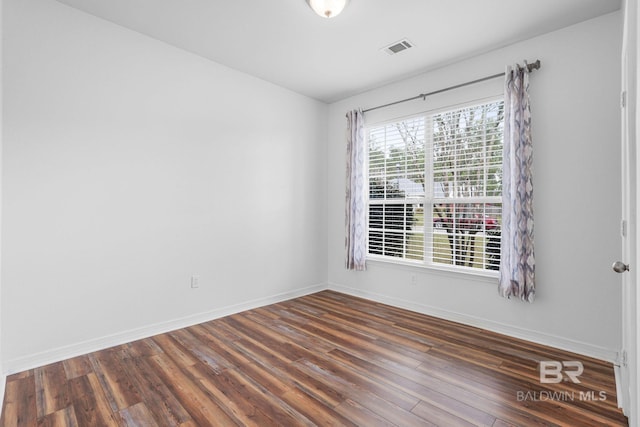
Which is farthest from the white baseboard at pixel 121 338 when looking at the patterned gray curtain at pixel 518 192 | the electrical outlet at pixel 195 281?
the patterned gray curtain at pixel 518 192

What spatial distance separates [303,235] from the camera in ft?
14.8

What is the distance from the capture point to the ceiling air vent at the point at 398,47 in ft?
10.00

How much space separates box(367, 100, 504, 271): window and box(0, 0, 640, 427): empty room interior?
1.0 inches

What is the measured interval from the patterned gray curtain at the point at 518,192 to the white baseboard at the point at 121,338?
2.64m

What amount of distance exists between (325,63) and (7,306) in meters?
3.40

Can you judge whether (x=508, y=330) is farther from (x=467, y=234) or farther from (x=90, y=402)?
(x=90, y=402)

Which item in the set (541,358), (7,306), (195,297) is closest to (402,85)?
(541,358)

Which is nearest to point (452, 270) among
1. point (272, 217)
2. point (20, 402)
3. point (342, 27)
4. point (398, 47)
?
point (272, 217)

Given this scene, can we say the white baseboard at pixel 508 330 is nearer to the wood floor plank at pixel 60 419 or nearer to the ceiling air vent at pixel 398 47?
the ceiling air vent at pixel 398 47

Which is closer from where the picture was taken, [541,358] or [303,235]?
A: [541,358]

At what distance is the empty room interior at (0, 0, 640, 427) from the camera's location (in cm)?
213

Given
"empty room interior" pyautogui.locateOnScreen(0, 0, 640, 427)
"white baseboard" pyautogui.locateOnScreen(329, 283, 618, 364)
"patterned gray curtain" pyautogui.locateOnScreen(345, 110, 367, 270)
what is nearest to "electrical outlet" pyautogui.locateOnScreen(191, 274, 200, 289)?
"empty room interior" pyautogui.locateOnScreen(0, 0, 640, 427)

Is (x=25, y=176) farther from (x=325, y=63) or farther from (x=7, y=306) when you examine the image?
(x=325, y=63)

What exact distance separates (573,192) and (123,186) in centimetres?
382
